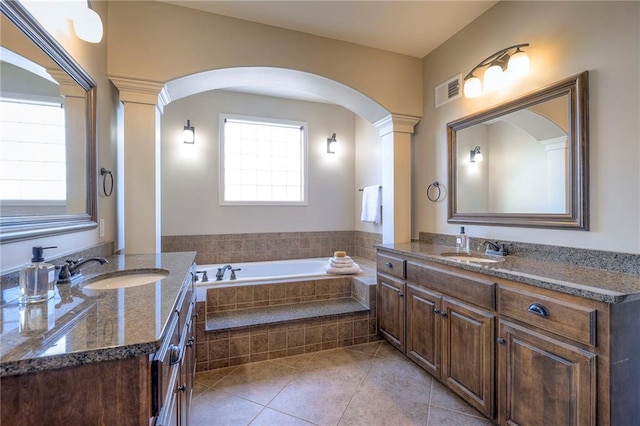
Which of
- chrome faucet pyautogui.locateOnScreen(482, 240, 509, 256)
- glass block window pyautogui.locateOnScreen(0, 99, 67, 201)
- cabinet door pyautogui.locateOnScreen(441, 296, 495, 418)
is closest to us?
glass block window pyautogui.locateOnScreen(0, 99, 67, 201)

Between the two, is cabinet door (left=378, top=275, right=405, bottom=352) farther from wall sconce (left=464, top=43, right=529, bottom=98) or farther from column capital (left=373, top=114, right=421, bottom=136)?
wall sconce (left=464, top=43, right=529, bottom=98)

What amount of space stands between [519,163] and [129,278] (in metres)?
2.57

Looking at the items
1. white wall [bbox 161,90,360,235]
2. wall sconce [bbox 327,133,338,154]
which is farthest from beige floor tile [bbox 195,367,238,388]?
wall sconce [bbox 327,133,338,154]

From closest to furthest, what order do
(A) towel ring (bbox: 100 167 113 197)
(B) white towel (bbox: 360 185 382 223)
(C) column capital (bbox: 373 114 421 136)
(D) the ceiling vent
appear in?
(A) towel ring (bbox: 100 167 113 197)
(D) the ceiling vent
(C) column capital (bbox: 373 114 421 136)
(B) white towel (bbox: 360 185 382 223)

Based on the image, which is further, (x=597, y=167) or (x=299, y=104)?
(x=299, y=104)

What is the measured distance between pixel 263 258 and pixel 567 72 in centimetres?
349

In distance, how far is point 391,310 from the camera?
251 cm

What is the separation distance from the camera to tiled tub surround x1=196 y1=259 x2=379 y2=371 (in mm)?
2307

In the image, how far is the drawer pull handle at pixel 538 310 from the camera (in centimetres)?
133

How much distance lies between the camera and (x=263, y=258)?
398 centimetres

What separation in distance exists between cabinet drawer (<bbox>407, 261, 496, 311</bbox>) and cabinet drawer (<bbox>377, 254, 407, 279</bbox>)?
0.23 ft

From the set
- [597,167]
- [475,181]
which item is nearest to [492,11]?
[475,181]

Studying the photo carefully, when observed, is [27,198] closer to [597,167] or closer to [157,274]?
[157,274]

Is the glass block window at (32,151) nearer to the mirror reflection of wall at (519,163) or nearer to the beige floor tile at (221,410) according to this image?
the beige floor tile at (221,410)
